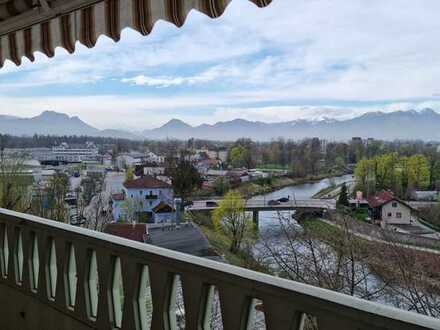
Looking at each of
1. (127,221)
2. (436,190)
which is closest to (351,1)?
(436,190)

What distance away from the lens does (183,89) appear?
6.54 m

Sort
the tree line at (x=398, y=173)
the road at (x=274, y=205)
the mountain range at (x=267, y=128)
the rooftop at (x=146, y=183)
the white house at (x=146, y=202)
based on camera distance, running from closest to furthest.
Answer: the tree line at (x=398, y=173), the mountain range at (x=267, y=128), the road at (x=274, y=205), the white house at (x=146, y=202), the rooftop at (x=146, y=183)

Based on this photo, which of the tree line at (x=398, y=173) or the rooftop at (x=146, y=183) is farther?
the rooftop at (x=146, y=183)

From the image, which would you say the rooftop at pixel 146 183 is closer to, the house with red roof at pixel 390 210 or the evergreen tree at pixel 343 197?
the evergreen tree at pixel 343 197

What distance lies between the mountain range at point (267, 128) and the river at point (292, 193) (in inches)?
17.1

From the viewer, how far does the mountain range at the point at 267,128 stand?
10.3 ft

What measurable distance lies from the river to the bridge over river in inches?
1.5

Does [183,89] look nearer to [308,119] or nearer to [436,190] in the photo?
[308,119]

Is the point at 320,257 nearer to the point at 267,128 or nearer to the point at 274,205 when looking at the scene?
the point at 274,205

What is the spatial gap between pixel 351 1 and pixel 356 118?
0.97 meters

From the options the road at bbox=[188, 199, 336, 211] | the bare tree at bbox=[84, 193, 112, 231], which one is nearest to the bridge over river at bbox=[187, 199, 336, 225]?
the road at bbox=[188, 199, 336, 211]

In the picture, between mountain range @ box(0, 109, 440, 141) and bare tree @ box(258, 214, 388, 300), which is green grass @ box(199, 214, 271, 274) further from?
mountain range @ box(0, 109, 440, 141)

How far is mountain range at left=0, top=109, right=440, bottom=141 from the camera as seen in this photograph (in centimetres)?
315

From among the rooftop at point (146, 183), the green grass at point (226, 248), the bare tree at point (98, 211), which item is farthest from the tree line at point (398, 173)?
the bare tree at point (98, 211)
